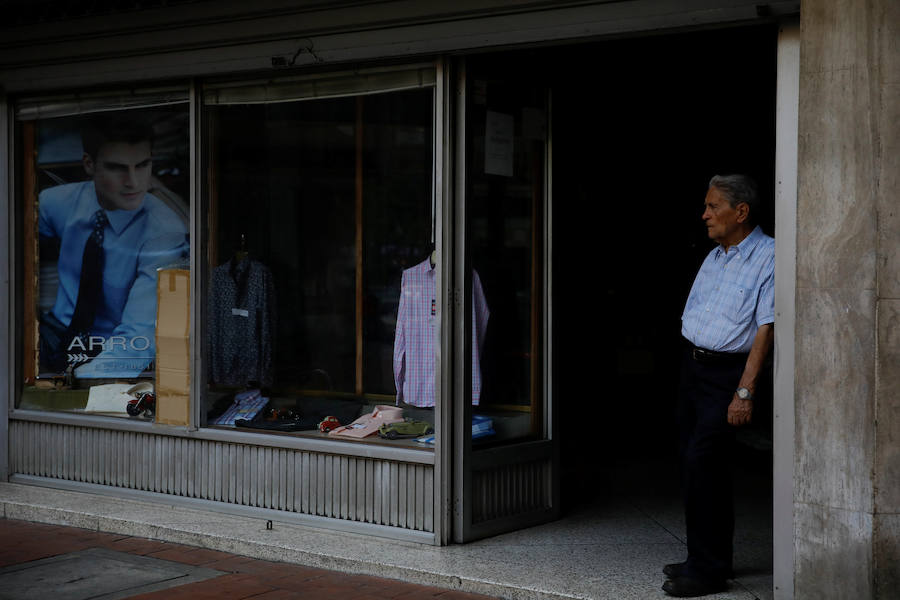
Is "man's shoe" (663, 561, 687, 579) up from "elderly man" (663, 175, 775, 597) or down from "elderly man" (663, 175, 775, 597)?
down

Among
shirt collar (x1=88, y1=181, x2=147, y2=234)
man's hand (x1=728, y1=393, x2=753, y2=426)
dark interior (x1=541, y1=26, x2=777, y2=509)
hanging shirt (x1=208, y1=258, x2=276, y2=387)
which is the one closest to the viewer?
man's hand (x1=728, y1=393, x2=753, y2=426)

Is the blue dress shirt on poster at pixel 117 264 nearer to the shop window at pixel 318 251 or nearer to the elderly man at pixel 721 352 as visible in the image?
the shop window at pixel 318 251

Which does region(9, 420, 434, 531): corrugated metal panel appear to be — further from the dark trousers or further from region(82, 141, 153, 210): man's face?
region(82, 141, 153, 210): man's face

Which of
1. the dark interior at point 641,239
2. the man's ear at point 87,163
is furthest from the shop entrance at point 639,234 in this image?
the man's ear at point 87,163

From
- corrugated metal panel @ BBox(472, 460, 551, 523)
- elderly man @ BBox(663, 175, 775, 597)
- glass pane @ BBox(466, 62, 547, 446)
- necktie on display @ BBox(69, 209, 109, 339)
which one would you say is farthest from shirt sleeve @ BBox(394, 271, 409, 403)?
necktie on display @ BBox(69, 209, 109, 339)

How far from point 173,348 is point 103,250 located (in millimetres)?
1087

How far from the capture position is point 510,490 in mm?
6359

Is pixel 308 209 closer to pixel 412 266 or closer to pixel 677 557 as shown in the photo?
pixel 412 266

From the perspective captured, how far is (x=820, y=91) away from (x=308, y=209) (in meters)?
4.08

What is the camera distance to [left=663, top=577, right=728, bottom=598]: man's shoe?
200 inches

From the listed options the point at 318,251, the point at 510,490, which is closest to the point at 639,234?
the point at 318,251

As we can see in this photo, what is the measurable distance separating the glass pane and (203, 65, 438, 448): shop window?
342 mm

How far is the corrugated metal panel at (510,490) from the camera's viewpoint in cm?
615

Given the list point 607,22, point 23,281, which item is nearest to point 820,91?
point 607,22
